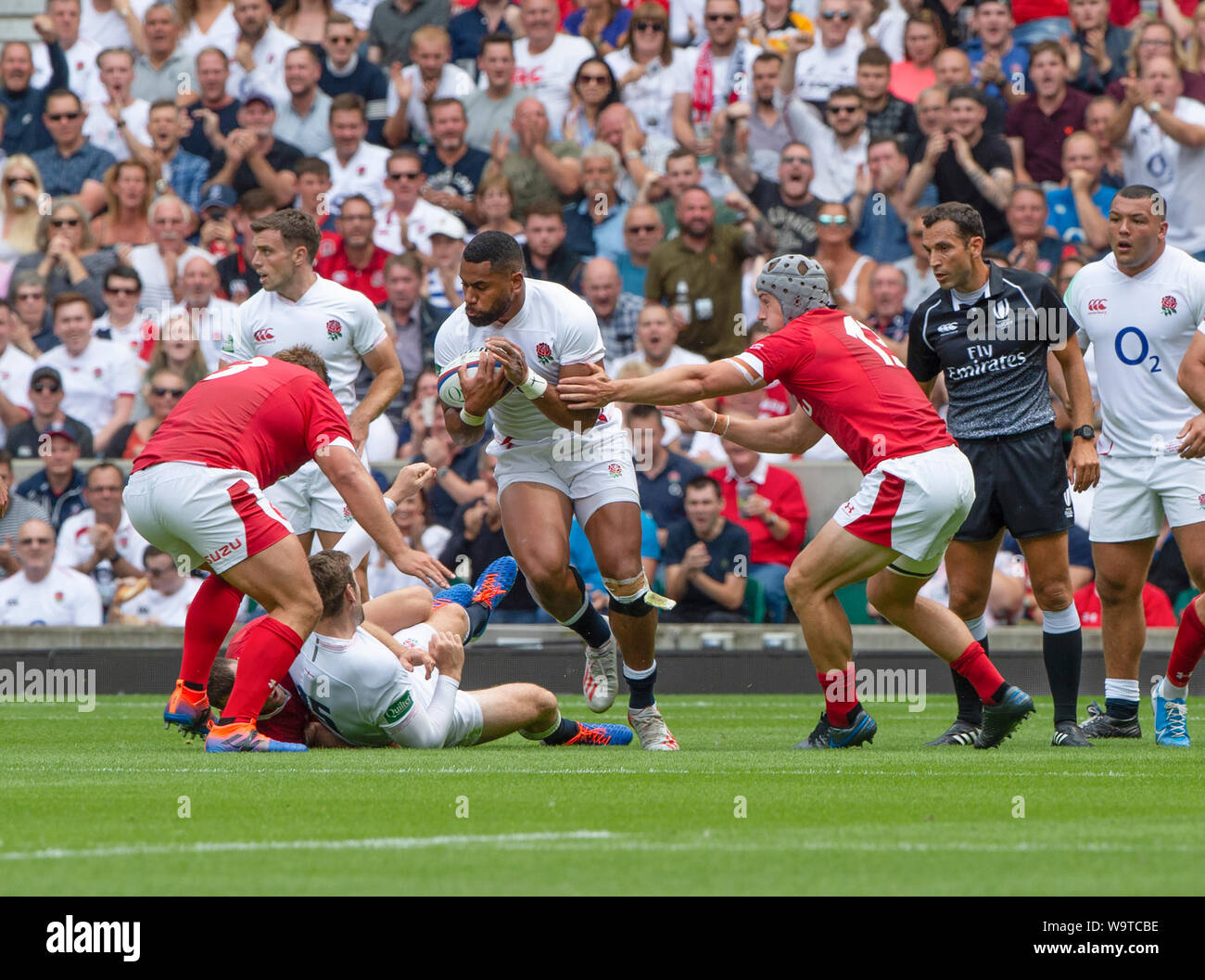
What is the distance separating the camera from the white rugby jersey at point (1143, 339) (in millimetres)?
9242

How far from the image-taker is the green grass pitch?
4746 mm

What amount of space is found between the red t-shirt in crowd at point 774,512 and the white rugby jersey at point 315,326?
466 centimetres

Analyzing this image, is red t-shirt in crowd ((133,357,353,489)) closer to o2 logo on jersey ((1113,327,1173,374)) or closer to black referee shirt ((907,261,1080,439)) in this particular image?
black referee shirt ((907,261,1080,439))

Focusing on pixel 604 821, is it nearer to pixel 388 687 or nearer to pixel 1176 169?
pixel 388 687

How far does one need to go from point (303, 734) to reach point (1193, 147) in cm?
1009

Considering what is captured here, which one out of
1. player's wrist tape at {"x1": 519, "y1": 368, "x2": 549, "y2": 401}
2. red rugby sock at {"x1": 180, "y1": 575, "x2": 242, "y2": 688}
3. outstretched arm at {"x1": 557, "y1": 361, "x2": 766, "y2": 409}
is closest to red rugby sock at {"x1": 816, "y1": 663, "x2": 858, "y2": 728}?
outstretched arm at {"x1": 557, "y1": 361, "x2": 766, "y2": 409}

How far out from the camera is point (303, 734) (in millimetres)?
8906

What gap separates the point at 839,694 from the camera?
27.9 feet

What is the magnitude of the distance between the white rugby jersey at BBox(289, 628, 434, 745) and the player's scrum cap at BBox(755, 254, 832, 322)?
8.15ft

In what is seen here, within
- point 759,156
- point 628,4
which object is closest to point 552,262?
point 759,156

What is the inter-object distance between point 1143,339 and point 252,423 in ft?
14.8

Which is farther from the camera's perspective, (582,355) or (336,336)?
(336,336)

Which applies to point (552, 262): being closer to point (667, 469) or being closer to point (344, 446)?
point (667, 469)
